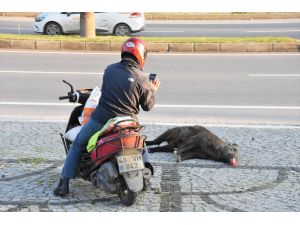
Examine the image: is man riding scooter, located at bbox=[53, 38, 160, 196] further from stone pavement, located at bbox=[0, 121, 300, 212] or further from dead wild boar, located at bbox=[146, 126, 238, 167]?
dead wild boar, located at bbox=[146, 126, 238, 167]

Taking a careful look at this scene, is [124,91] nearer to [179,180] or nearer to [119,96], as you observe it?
[119,96]

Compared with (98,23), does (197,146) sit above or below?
below

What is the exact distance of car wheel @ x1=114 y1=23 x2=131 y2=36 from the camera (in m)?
19.8

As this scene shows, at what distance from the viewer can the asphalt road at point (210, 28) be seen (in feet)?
70.5

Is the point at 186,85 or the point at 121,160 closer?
the point at 121,160

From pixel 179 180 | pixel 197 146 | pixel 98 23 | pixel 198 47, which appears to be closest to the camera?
pixel 179 180

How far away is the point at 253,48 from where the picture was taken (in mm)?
16000

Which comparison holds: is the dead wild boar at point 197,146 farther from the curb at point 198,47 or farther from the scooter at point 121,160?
the curb at point 198,47

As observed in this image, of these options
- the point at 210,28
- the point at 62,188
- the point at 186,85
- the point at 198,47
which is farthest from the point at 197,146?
the point at 210,28

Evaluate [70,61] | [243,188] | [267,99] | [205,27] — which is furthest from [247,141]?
[205,27]

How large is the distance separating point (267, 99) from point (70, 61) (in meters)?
5.94

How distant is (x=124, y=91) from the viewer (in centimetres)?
491

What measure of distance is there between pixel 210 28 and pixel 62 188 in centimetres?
1947
